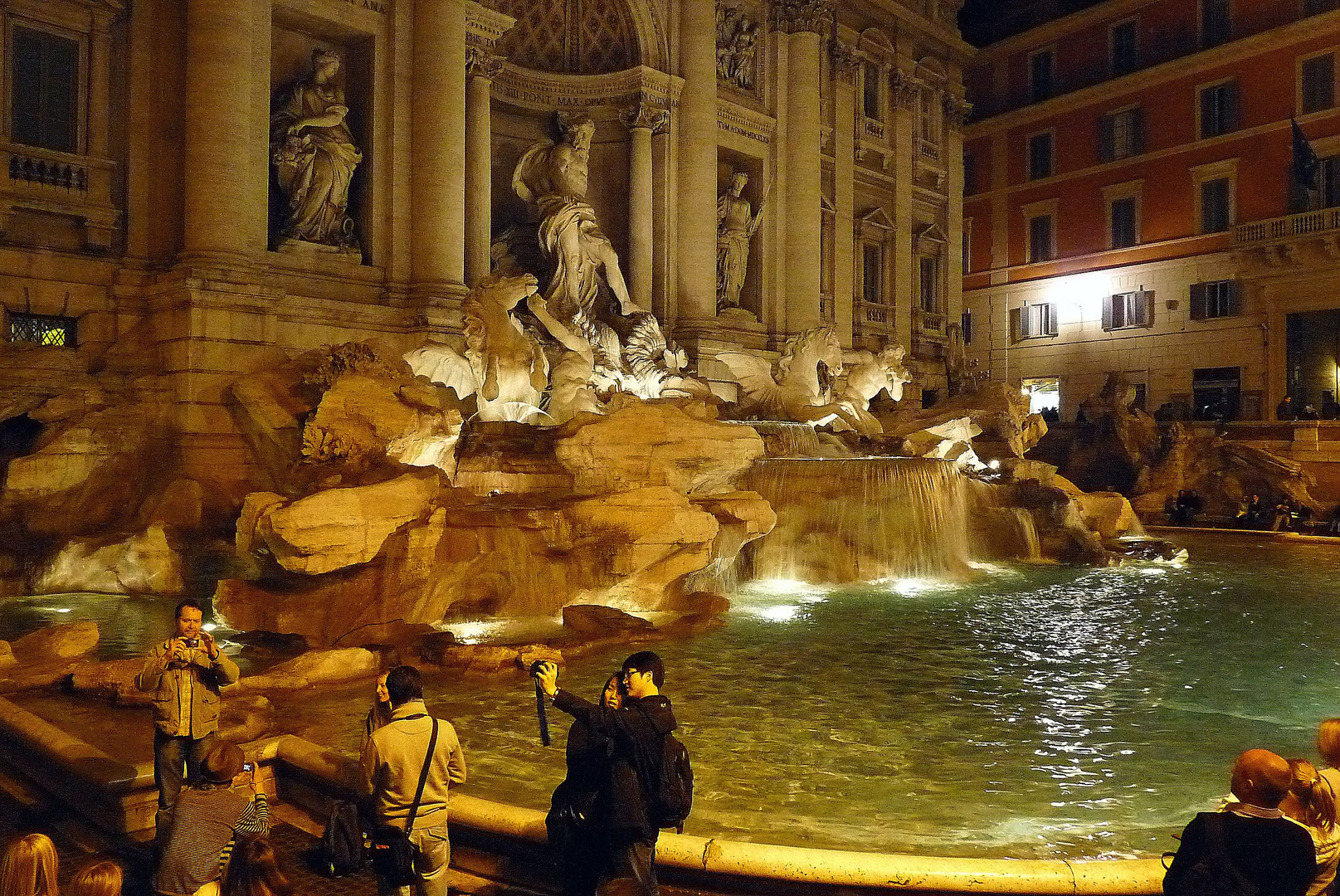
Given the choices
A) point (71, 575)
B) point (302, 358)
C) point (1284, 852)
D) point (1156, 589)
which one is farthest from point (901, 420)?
point (1284, 852)

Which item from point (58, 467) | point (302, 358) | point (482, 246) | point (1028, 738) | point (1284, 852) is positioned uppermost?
point (482, 246)

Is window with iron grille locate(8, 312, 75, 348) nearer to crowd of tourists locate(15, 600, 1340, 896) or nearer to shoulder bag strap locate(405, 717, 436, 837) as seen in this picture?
crowd of tourists locate(15, 600, 1340, 896)

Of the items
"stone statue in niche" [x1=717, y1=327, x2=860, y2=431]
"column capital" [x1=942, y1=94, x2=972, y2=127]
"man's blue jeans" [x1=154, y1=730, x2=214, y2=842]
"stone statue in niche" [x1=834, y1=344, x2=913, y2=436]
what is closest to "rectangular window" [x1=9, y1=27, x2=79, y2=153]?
"stone statue in niche" [x1=717, y1=327, x2=860, y2=431]

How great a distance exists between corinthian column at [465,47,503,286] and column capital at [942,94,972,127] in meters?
14.8

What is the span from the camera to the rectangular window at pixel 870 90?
24109 millimetres

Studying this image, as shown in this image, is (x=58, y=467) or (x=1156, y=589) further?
(x=1156, y=589)

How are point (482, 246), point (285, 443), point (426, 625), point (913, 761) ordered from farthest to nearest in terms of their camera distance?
point (482, 246) → point (285, 443) → point (426, 625) → point (913, 761)

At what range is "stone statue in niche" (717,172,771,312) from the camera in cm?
2042

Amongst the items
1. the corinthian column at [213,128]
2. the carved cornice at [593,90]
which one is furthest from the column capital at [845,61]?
the corinthian column at [213,128]

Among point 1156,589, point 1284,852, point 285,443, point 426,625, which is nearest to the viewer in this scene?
point 1284,852

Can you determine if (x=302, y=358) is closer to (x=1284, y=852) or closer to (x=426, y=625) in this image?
(x=426, y=625)

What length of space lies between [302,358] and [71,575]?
3012mm

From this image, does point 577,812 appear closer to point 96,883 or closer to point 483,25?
point 96,883

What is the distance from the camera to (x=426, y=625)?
25.6 ft
